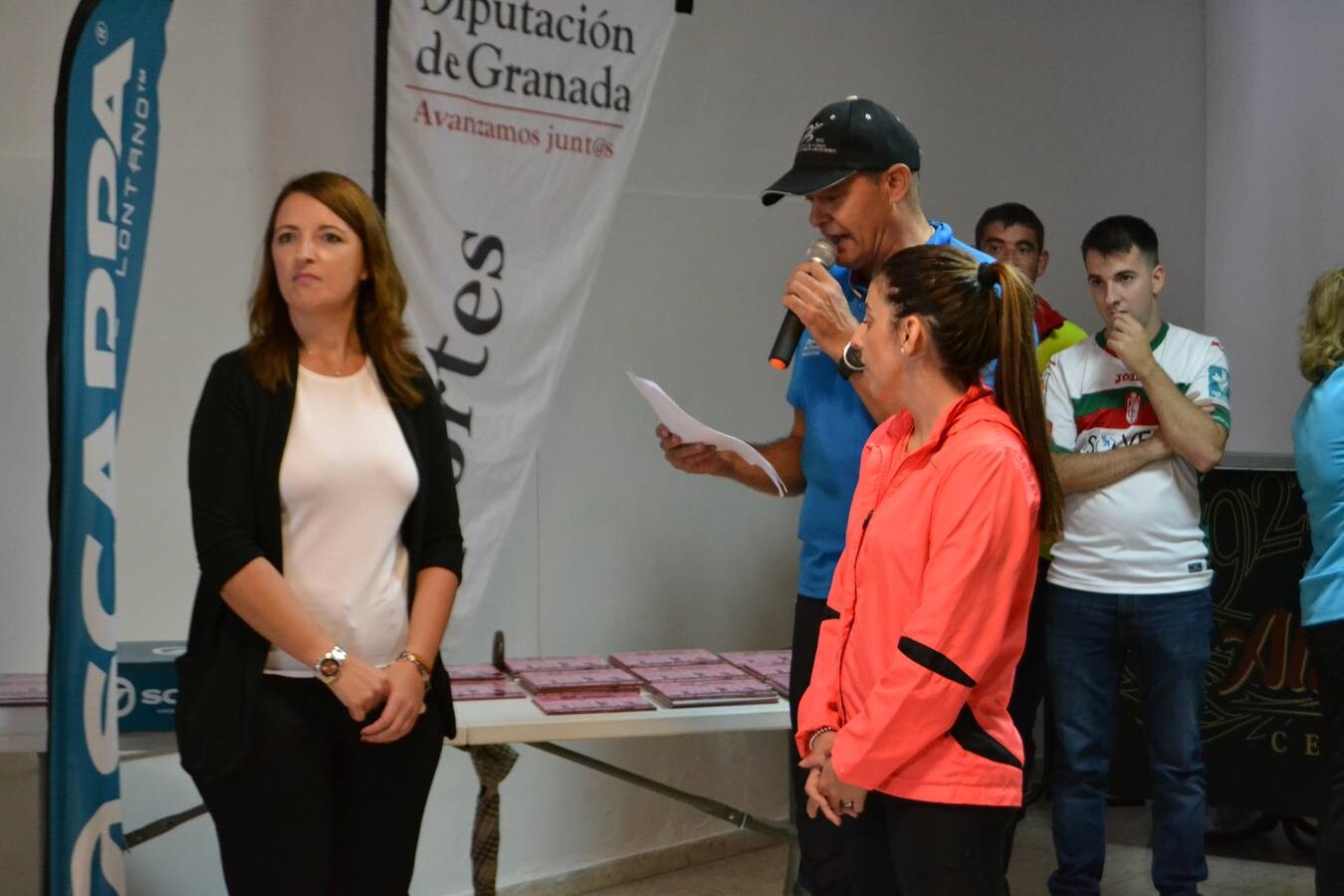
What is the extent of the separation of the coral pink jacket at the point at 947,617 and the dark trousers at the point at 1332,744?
1.36 meters

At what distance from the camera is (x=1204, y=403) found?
3.57m

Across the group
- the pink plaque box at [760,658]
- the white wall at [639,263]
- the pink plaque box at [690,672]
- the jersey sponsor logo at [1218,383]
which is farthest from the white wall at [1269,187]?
the pink plaque box at [690,672]

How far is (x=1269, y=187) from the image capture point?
5.12 meters

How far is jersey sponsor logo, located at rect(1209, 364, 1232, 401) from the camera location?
3.58 meters

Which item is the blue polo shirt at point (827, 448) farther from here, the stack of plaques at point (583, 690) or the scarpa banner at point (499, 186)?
the scarpa banner at point (499, 186)

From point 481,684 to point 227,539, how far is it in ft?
4.16

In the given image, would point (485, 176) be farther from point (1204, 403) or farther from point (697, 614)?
point (1204, 403)

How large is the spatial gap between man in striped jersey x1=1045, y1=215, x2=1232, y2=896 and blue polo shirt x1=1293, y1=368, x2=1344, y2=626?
32 cm

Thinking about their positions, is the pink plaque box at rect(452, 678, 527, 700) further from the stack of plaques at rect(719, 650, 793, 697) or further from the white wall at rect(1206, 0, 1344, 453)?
the white wall at rect(1206, 0, 1344, 453)

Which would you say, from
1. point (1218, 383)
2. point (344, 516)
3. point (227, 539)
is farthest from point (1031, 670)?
point (227, 539)

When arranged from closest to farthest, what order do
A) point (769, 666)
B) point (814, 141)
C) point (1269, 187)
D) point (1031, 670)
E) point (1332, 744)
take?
point (814, 141)
point (1332, 744)
point (769, 666)
point (1031, 670)
point (1269, 187)

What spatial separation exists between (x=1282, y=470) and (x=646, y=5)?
2.16 metres

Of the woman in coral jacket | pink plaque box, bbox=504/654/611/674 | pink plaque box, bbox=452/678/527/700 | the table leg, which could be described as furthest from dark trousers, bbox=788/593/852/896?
pink plaque box, bbox=504/654/611/674

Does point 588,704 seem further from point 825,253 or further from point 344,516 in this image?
point 825,253
